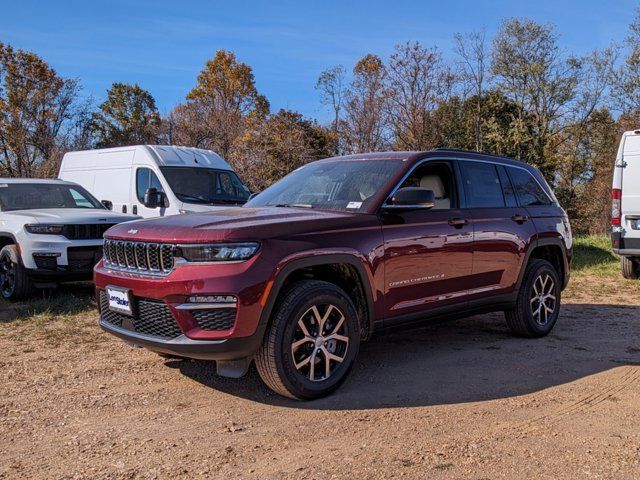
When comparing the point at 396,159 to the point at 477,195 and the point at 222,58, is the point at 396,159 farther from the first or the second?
the point at 222,58

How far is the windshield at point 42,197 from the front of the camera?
877cm

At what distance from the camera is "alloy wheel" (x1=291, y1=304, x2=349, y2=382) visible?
4.16m

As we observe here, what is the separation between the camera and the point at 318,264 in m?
4.22

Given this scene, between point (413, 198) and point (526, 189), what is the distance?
2.31 meters

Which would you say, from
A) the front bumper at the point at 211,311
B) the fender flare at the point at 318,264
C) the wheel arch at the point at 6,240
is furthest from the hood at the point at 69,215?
the fender flare at the point at 318,264

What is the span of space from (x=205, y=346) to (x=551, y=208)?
4374 mm

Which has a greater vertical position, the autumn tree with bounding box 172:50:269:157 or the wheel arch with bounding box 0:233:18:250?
the autumn tree with bounding box 172:50:269:157

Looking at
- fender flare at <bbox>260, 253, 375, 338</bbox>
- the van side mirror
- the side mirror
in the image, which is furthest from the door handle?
the van side mirror

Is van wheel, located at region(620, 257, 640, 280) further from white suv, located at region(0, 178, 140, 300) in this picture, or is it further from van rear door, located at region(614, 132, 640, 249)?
white suv, located at region(0, 178, 140, 300)

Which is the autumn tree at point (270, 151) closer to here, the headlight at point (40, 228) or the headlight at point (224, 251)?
the headlight at point (40, 228)

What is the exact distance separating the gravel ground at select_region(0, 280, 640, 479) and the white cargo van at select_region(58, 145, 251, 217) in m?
Answer: 4.50

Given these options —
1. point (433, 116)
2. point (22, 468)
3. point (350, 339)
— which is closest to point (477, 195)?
point (350, 339)

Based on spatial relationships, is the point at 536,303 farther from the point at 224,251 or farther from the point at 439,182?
the point at 224,251

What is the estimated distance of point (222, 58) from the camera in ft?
142
